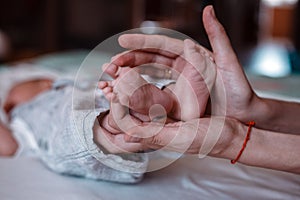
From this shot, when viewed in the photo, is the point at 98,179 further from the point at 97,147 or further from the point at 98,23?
the point at 98,23

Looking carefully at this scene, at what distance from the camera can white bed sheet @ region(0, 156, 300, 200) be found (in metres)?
0.79

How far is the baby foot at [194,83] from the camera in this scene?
754 millimetres

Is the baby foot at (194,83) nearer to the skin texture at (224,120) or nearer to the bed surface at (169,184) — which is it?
the skin texture at (224,120)

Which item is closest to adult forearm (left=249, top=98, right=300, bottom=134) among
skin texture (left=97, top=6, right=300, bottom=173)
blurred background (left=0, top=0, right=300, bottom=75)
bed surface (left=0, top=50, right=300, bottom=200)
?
skin texture (left=97, top=6, right=300, bottom=173)

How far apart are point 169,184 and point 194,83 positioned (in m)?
0.22

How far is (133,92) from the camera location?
0.68 m

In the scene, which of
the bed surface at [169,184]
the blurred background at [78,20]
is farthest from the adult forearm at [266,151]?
the blurred background at [78,20]

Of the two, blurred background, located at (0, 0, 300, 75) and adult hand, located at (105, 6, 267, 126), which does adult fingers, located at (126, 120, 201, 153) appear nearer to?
adult hand, located at (105, 6, 267, 126)

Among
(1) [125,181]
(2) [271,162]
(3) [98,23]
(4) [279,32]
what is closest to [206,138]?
(2) [271,162]

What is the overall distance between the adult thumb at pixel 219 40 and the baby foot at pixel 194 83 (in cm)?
2

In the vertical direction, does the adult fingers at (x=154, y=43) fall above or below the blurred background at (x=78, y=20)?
above

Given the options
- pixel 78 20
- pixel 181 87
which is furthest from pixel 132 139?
pixel 78 20

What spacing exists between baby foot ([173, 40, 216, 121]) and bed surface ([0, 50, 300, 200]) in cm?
16

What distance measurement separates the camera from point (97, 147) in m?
0.74
